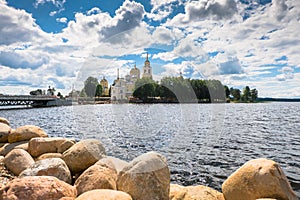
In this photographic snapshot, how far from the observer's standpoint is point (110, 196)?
155 inches

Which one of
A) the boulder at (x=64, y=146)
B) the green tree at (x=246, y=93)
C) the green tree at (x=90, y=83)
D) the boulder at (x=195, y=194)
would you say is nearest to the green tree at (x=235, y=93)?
the green tree at (x=246, y=93)

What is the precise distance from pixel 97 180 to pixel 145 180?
1083 mm

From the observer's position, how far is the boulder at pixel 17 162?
6973mm

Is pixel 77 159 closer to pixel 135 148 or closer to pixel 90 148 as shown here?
pixel 90 148

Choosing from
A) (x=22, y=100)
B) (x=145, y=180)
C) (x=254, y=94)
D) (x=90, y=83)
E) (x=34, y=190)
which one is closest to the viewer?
(x=34, y=190)

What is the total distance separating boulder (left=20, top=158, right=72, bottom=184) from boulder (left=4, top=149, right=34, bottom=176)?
4.79 feet

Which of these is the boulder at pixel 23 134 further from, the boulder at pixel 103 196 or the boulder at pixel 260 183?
the boulder at pixel 260 183

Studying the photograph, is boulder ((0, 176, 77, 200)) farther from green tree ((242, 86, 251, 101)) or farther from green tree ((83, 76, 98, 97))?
green tree ((242, 86, 251, 101))

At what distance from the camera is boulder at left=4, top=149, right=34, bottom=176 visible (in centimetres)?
697

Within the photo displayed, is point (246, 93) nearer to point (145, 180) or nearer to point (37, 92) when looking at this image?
point (37, 92)

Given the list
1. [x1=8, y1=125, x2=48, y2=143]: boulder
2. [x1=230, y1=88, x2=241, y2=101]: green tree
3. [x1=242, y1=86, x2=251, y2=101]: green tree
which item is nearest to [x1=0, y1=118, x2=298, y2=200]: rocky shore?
[x1=8, y1=125, x2=48, y2=143]: boulder

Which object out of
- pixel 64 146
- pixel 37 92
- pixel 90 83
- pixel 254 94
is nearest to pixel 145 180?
pixel 64 146

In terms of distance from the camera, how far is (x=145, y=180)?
5.09 meters

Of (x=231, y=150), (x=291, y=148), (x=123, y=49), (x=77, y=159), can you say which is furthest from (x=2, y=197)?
(x=291, y=148)
